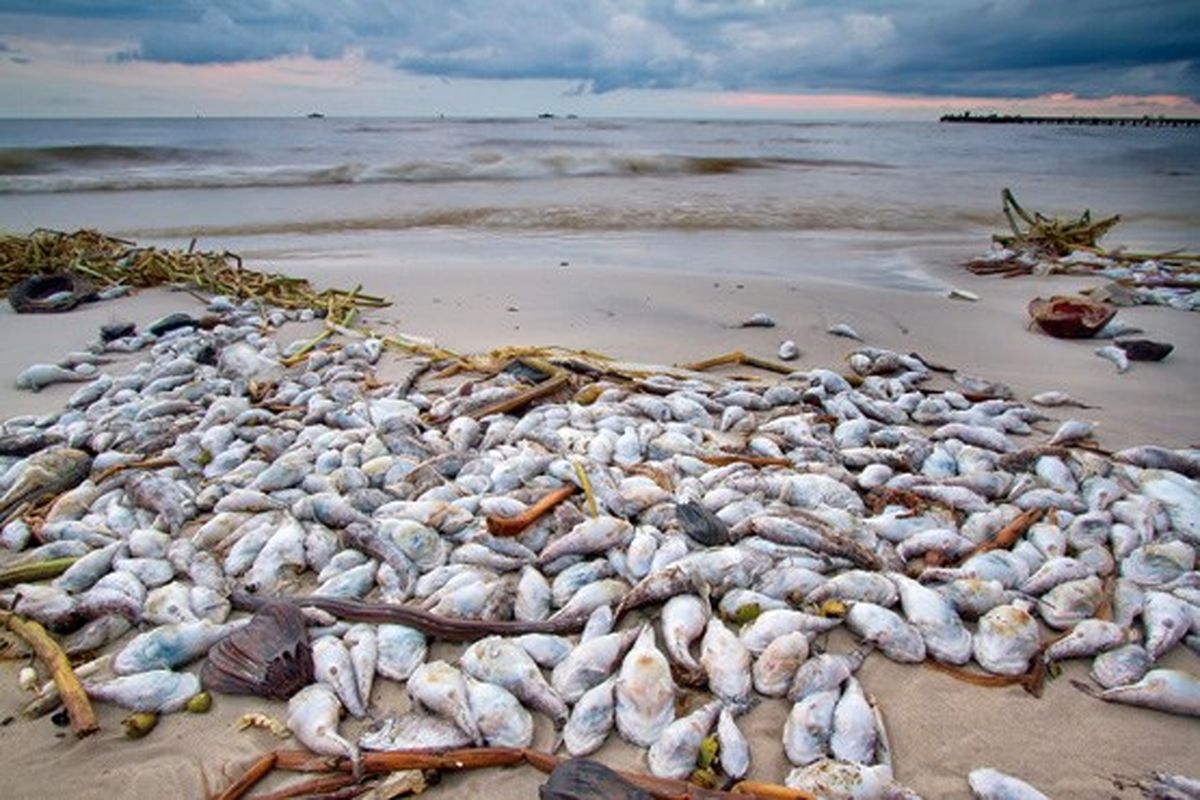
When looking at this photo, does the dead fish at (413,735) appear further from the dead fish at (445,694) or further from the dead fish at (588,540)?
the dead fish at (588,540)

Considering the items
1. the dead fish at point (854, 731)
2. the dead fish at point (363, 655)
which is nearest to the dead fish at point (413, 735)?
the dead fish at point (363, 655)

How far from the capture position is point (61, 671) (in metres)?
2.15

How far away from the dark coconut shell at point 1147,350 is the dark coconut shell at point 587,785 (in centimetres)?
494

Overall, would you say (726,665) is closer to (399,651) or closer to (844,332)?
(399,651)

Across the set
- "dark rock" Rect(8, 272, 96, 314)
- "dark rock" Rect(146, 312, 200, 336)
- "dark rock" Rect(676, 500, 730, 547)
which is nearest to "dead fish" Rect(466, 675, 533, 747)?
"dark rock" Rect(676, 500, 730, 547)

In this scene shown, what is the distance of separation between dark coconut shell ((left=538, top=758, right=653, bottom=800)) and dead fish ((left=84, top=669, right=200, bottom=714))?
110 centimetres

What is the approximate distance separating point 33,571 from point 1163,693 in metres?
3.50

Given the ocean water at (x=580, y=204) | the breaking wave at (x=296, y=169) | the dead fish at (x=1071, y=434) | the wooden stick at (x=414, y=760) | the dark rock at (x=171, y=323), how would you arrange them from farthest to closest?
the breaking wave at (x=296, y=169) < the ocean water at (x=580, y=204) < the dark rock at (x=171, y=323) < the dead fish at (x=1071, y=434) < the wooden stick at (x=414, y=760)

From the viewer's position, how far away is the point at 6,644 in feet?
7.57

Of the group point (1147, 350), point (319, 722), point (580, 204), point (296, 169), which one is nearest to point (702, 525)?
point (319, 722)

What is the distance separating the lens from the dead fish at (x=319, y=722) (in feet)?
6.25

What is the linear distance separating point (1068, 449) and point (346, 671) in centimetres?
308

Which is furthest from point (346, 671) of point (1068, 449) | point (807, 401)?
point (1068, 449)

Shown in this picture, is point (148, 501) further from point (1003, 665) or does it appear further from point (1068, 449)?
point (1068, 449)
